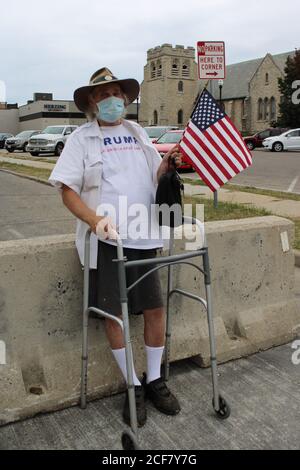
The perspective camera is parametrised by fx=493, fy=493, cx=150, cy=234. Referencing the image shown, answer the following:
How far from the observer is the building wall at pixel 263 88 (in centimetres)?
6875

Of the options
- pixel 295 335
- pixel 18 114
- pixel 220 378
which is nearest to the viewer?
pixel 220 378

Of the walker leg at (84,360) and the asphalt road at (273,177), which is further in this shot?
the asphalt road at (273,177)

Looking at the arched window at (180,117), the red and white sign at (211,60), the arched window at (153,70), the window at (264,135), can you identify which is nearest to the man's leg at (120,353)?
the red and white sign at (211,60)

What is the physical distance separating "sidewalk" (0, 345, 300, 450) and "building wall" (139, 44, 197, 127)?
272ft

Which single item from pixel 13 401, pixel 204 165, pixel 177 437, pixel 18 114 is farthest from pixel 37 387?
pixel 18 114

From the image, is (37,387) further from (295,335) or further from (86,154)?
(295,335)

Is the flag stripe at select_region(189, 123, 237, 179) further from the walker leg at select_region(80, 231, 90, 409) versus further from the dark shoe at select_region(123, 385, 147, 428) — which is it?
the dark shoe at select_region(123, 385, 147, 428)

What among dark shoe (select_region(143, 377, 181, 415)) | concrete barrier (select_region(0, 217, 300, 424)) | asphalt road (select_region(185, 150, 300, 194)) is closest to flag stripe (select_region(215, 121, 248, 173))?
concrete barrier (select_region(0, 217, 300, 424))

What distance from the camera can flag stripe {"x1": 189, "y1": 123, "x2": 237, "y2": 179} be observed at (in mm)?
4245

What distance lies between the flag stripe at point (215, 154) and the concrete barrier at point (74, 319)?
0.79 meters

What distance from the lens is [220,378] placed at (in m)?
3.49

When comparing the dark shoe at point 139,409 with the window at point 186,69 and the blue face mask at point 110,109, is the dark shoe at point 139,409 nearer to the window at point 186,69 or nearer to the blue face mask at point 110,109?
the blue face mask at point 110,109

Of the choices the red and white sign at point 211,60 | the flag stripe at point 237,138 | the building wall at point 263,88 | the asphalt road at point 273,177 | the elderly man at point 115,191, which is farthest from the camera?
the building wall at point 263,88

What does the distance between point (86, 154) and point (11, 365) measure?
1.36 meters
